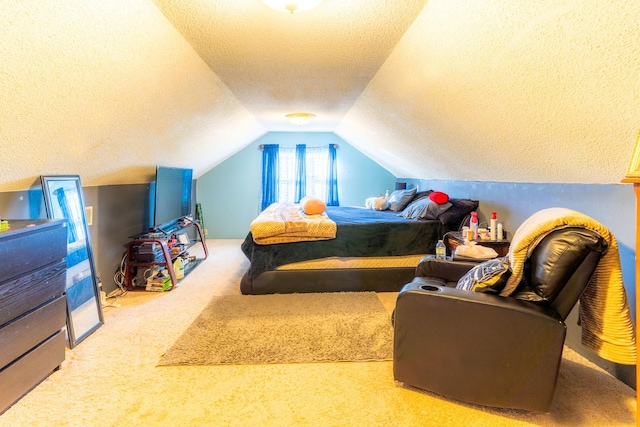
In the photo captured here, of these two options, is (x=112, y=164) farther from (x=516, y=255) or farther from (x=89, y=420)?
(x=516, y=255)

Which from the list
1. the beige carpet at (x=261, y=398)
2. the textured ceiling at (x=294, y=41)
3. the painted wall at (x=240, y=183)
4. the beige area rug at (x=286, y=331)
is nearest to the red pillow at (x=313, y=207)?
the beige area rug at (x=286, y=331)

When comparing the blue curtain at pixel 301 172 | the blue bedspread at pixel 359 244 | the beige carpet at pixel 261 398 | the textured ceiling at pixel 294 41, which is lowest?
the beige carpet at pixel 261 398

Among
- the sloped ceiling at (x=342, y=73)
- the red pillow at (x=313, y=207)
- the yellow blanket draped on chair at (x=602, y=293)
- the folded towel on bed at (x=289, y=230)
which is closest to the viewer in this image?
the sloped ceiling at (x=342, y=73)

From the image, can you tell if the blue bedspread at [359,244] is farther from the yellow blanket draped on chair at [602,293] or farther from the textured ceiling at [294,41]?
the yellow blanket draped on chair at [602,293]

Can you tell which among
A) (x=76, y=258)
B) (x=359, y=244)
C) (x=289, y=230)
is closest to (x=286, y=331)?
(x=289, y=230)

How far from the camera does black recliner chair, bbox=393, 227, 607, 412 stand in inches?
58.9

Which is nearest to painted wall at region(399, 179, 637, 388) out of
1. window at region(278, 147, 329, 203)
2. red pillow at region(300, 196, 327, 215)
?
red pillow at region(300, 196, 327, 215)

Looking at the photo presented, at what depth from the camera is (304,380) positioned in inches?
76.1

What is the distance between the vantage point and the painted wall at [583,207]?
1869 millimetres

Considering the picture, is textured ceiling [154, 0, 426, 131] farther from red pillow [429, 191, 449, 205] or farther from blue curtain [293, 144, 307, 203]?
blue curtain [293, 144, 307, 203]

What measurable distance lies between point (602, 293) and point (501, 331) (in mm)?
527

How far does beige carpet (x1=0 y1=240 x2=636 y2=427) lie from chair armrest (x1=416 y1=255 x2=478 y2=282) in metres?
0.71

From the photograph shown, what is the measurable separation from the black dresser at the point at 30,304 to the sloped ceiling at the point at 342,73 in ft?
1.69

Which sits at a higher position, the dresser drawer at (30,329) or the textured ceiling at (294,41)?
the textured ceiling at (294,41)
